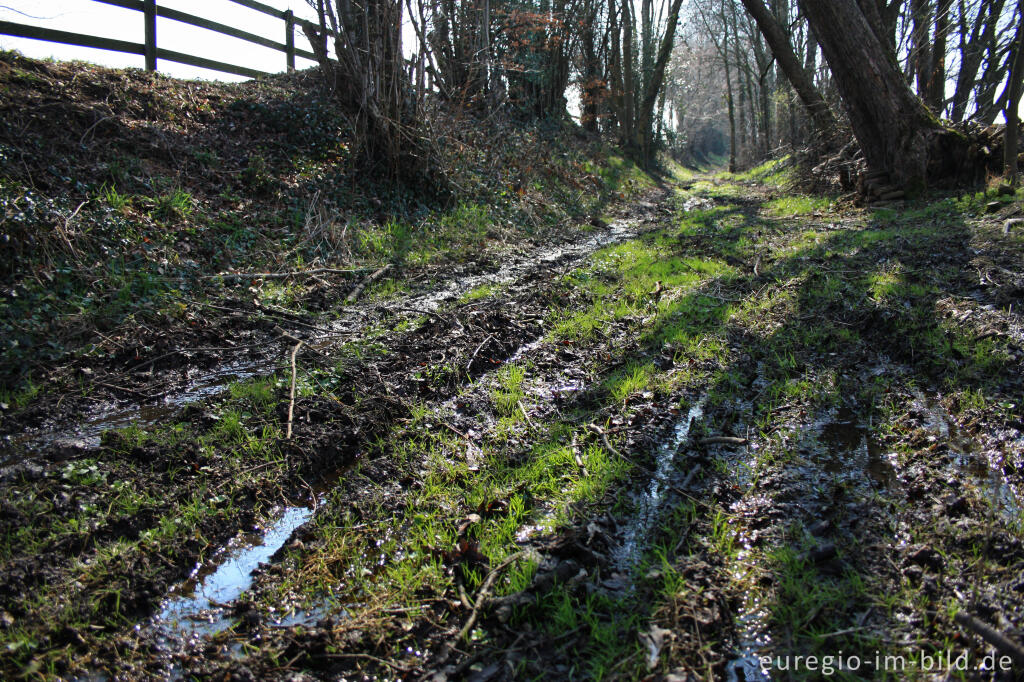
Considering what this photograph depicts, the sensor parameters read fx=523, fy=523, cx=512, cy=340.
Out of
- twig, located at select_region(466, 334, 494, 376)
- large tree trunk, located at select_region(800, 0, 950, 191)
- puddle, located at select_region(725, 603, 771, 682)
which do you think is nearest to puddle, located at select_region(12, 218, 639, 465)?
twig, located at select_region(466, 334, 494, 376)

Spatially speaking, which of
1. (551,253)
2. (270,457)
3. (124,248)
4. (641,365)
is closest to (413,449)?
(270,457)

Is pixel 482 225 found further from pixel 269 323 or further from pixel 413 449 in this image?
pixel 413 449

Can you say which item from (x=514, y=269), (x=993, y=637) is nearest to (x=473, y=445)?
(x=993, y=637)

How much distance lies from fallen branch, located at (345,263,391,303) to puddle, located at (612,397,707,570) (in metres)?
3.92

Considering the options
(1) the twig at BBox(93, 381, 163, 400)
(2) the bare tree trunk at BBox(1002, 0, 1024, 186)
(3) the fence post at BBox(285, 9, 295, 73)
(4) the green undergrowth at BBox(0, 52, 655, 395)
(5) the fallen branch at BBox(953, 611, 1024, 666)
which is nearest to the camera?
(5) the fallen branch at BBox(953, 611, 1024, 666)

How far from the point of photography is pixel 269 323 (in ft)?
16.7

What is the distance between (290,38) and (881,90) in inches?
522

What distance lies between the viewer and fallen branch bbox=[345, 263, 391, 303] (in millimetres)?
5898

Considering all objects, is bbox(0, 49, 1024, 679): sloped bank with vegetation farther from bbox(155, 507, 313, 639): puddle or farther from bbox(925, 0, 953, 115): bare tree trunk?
bbox(925, 0, 953, 115): bare tree trunk

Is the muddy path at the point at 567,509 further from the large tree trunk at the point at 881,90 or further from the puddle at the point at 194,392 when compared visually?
the large tree trunk at the point at 881,90

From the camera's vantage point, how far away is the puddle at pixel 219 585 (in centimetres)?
213

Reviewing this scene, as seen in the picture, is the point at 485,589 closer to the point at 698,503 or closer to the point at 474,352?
the point at 698,503

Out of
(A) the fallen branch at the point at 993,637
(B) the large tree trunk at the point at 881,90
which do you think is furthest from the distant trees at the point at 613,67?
(A) the fallen branch at the point at 993,637

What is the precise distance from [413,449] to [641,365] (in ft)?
6.39
